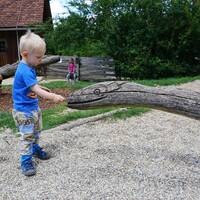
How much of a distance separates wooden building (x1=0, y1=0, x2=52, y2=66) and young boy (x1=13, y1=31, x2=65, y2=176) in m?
18.0

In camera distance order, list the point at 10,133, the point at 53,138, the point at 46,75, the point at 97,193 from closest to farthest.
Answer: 1. the point at 97,193
2. the point at 53,138
3. the point at 10,133
4. the point at 46,75

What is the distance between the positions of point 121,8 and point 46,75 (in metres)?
4.28

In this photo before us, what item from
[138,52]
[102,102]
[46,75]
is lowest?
[46,75]

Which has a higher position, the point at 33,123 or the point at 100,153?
the point at 33,123

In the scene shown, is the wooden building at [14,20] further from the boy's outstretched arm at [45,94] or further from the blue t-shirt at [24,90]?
the boy's outstretched arm at [45,94]

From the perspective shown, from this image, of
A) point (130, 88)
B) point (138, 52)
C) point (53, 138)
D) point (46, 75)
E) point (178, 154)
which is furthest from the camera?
point (46, 75)

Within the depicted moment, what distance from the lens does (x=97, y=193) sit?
4.14m

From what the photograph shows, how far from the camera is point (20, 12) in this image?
22.9 metres

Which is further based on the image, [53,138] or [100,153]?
[53,138]

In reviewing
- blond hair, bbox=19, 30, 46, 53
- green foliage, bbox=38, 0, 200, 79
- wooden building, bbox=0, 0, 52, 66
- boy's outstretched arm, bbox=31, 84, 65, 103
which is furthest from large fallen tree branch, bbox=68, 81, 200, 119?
wooden building, bbox=0, 0, 52, 66

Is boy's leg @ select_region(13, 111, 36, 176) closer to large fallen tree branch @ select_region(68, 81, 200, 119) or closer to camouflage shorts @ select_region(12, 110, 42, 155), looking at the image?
camouflage shorts @ select_region(12, 110, 42, 155)

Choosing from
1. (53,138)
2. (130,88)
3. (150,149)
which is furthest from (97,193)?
(53,138)

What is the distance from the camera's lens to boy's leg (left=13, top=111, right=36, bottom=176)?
15.4 ft

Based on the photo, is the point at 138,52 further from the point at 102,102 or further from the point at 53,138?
the point at 102,102
